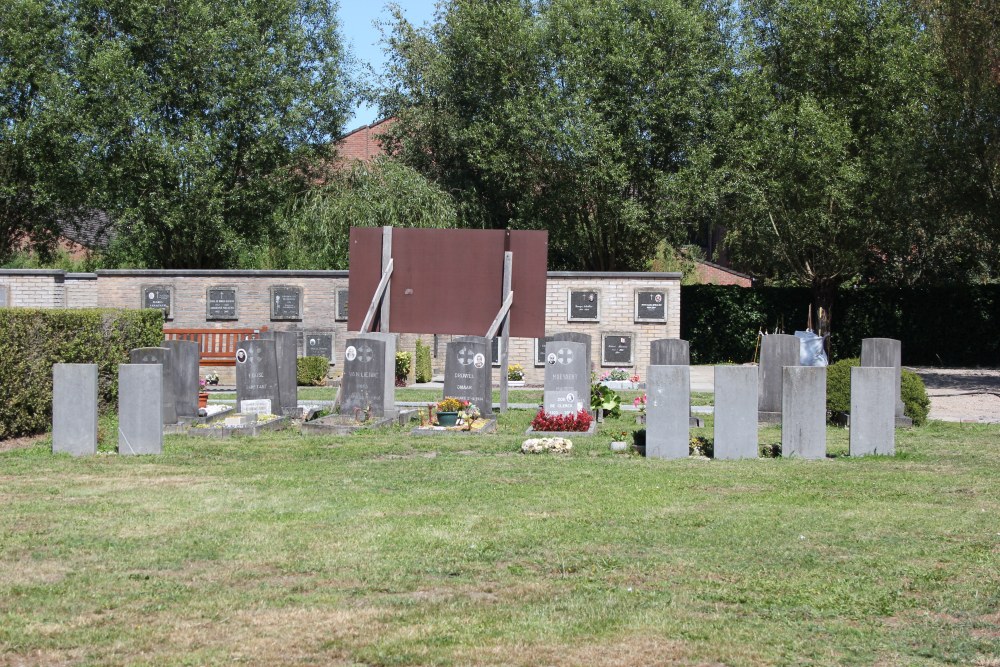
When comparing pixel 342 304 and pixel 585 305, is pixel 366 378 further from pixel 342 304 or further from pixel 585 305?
pixel 585 305

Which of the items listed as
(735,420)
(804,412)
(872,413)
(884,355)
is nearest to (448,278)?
(884,355)

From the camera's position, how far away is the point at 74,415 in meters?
13.2

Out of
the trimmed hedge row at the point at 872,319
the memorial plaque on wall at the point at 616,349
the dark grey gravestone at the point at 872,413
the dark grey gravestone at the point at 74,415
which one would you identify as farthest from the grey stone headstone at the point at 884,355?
the trimmed hedge row at the point at 872,319

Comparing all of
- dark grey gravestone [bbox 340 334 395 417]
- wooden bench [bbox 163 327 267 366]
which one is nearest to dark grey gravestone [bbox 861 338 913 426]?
dark grey gravestone [bbox 340 334 395 417]

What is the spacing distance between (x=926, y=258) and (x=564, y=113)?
12.4 meters

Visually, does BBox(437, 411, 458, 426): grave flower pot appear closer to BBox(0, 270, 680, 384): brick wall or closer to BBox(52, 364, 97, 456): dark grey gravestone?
BBox(52, 364, 97, 456): dark grey gravestone

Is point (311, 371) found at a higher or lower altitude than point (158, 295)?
lower

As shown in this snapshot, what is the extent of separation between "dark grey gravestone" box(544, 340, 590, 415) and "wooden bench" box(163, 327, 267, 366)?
11122 mm

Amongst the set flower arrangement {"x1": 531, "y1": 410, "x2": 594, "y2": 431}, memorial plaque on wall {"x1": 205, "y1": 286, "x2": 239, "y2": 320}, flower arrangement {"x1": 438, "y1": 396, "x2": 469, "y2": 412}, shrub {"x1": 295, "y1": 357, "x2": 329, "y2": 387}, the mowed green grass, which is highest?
memorial plaque on wall {"x1": 205, "y1": 286, "x2": 239, "y2": 320}

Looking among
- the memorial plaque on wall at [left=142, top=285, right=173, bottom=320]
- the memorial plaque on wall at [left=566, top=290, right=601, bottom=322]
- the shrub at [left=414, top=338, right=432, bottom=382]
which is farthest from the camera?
the memorial plaque on wall at [left=142, top=285, right=173, bottom=320]

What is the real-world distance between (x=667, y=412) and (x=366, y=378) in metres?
5.33

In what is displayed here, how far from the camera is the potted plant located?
15953 millimetres

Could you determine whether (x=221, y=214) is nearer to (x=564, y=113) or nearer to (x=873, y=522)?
(x=564, y=113)

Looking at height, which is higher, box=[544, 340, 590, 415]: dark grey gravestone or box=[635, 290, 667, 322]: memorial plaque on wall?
box=[635, 290, 667, 322]: memorial plaque on wall
